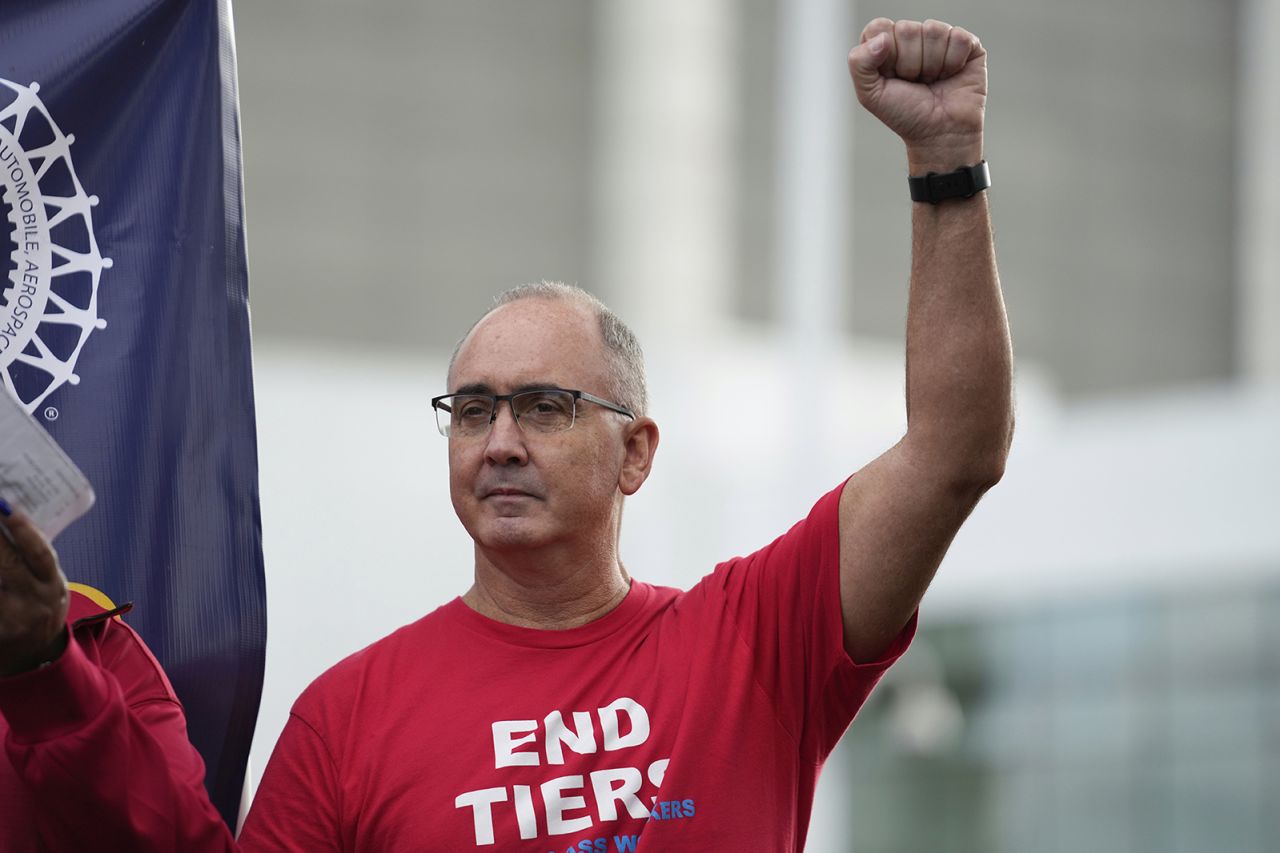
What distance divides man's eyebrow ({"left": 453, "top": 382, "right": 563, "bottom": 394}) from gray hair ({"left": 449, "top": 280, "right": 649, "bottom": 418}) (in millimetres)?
80

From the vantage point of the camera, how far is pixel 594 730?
10.1ft

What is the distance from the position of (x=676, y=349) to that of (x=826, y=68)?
9.78m

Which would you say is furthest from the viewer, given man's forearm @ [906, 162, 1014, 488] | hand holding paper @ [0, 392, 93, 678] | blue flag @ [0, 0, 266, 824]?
blue flag @ [0, 0, 266, 824]

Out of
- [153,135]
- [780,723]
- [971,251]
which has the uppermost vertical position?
[153,135]

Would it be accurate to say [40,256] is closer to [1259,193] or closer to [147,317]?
[147,317]

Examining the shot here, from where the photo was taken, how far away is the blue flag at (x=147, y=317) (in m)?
3.33

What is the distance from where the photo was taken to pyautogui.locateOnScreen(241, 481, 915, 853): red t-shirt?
9.82 ft

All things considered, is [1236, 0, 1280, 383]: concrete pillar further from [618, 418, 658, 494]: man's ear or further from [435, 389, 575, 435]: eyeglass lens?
[435, 389, 575, 435]: eyeglass lens

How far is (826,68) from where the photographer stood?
14.0 metres

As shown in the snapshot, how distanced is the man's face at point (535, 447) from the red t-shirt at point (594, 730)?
17cm

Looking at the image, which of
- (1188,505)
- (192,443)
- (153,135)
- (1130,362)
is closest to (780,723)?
(192,443)

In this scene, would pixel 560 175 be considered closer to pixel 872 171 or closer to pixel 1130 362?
pixel 872 171

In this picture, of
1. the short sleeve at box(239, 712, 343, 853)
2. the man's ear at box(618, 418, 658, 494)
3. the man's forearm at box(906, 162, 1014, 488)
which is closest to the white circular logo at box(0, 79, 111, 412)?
the short sleeve at box(239, 712, 343, 853)

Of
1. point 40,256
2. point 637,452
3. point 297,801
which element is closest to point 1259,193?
point 637,452
